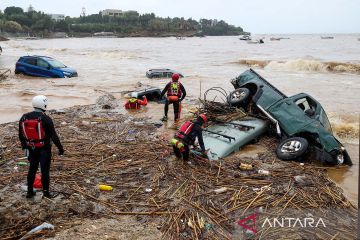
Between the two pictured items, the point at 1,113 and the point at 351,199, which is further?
the point at 1,113

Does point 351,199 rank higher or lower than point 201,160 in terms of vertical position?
lower

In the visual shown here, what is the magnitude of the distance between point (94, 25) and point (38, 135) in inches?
6183

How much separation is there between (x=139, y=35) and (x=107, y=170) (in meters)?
153

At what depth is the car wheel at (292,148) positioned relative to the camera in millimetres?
7594

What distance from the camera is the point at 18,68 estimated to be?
2183cm

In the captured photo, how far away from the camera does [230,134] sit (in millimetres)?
8570

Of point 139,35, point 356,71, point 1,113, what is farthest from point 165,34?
point 1,113

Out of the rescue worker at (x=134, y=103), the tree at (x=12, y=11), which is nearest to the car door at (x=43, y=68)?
the rescue worker at (x=134, y=103)

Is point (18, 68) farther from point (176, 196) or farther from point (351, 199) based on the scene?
point (351, 199)

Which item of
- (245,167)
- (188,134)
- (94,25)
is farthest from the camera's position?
(94,25)

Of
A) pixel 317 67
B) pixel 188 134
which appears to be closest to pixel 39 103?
pixel 188 134

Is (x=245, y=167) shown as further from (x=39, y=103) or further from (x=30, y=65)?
(x=30, y=65)

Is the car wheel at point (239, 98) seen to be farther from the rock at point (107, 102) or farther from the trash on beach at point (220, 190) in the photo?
the trash on beach at point (220, 190)

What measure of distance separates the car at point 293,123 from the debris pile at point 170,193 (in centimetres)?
47
